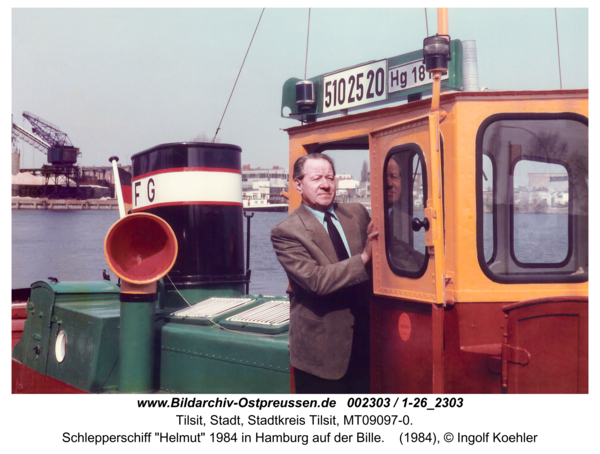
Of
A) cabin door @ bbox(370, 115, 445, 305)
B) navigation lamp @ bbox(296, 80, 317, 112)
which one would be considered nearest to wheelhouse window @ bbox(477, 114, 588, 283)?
cabin door @ bbox(370, 115, 445, 305)

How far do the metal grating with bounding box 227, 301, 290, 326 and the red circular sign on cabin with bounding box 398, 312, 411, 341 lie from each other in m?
1.40

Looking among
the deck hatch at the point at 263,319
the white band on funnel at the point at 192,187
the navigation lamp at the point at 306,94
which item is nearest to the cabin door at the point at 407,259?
the navigation lamp at the point at 306,94

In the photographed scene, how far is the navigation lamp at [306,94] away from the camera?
13.0 ft

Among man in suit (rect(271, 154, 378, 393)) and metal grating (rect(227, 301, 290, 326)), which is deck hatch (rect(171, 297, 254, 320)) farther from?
man in suit (rect(271, 154, 378, 393))

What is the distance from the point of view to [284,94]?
4211 millimetres

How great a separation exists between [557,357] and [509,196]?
845 millimetres

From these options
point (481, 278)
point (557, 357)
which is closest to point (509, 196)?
point (481, 278)

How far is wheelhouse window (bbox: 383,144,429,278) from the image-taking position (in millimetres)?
3188

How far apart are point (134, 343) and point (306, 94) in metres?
2.37

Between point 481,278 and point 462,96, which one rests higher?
point 462,96

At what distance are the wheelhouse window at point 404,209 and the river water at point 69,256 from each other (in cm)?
1597

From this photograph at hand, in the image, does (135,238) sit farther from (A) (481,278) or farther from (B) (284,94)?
(A) (481,278)

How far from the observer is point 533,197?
3.21 m

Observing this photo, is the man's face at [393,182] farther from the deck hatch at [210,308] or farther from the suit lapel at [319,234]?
the deck hatch at [210,308]
